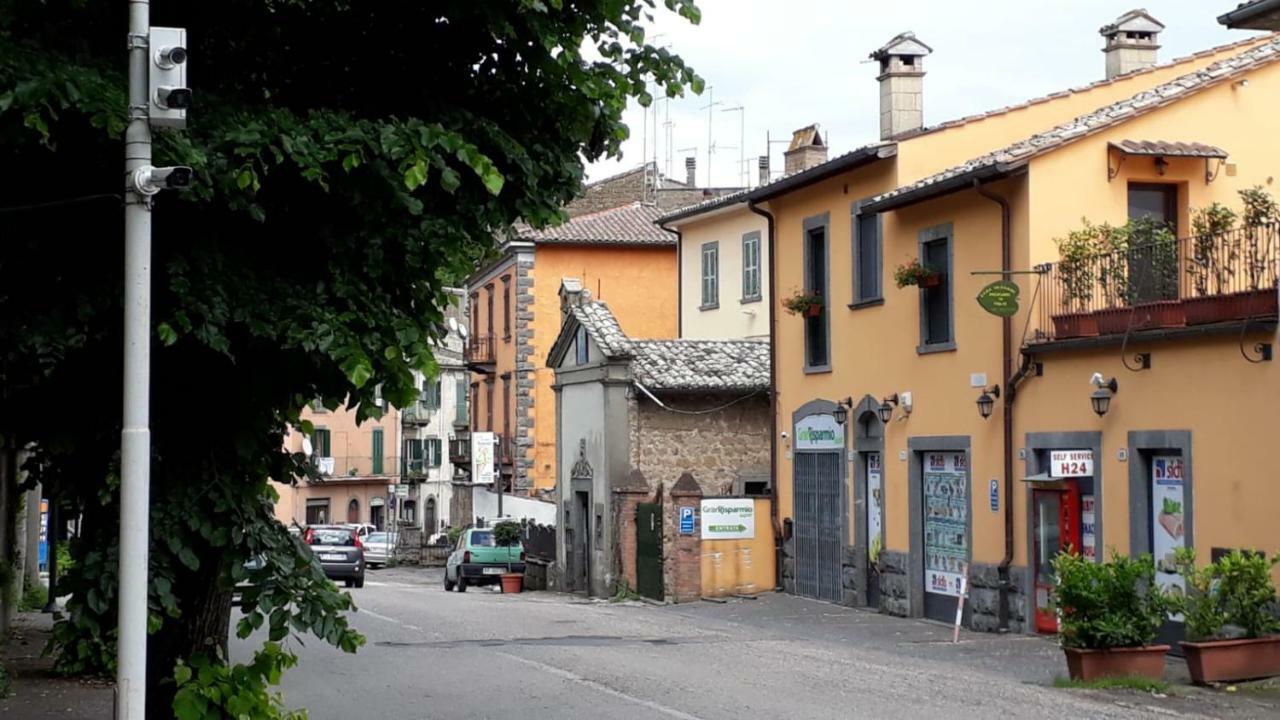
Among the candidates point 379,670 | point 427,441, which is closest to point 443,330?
point 379,670

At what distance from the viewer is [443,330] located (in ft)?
33.9

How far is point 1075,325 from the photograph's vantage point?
2047 cm

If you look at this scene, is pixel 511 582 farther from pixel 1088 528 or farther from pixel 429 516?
pixel 429 516

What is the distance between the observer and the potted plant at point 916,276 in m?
23.7

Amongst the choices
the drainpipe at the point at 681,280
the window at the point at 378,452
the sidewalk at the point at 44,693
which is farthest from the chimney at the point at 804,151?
the window at the point at 378,452

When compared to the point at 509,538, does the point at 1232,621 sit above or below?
above

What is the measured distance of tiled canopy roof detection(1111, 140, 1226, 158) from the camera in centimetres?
2197

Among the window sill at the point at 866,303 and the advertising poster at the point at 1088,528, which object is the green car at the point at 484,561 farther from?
the advertising poster at the point at 1088,528

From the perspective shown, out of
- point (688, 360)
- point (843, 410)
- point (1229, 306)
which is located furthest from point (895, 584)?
point (688, 360)

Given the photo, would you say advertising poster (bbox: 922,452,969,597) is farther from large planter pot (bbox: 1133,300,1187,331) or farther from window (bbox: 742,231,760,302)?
window (bbox: 742,231,760,302)

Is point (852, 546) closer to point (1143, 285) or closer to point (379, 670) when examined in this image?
point (1143, 285)

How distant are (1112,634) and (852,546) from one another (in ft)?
37.4

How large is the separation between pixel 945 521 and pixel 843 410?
365 cm

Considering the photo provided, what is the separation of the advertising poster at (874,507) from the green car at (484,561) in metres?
14.6
